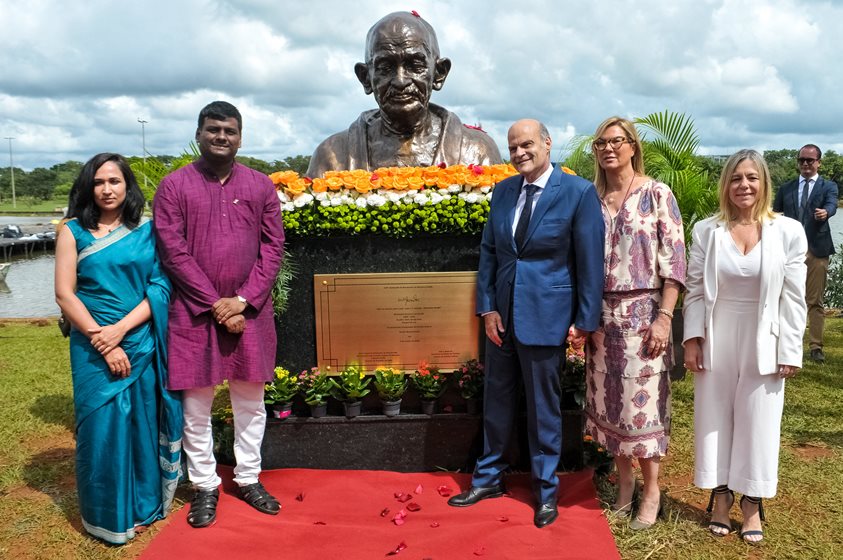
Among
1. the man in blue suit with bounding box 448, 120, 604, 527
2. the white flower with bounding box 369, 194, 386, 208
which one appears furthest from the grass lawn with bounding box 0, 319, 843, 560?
the white flower with bounding box 369, 194, 386, 208

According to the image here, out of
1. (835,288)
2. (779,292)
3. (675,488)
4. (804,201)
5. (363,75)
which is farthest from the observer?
(835,288)

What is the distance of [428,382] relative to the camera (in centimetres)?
410

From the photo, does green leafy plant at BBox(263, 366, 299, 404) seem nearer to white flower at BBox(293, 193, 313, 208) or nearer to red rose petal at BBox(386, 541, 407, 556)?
white flower at BBox(293, 193, 313, 208)

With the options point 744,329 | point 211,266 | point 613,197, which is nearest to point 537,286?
point 613,197

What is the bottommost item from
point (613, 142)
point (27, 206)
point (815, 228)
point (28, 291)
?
point (28, 291)

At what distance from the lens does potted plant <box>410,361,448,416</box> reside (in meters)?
4.11

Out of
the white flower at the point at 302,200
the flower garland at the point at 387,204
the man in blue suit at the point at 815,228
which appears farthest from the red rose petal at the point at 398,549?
the man in blue suit at the point at 815,228

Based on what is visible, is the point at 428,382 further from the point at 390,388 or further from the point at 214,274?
the point at 214,274

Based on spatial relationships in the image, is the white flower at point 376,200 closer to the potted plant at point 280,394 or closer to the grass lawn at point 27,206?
the potted plant at point 280,394

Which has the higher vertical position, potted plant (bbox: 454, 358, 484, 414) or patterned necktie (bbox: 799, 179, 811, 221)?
patterned necktie (bbox: 799, 179, 811, 221)

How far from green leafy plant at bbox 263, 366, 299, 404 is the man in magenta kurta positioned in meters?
0.47

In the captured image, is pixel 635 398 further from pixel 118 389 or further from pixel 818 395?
pixel 818 395

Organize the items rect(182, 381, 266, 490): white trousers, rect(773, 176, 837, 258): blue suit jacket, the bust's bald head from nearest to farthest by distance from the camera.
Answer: rect(182, 381, 266, 490): white trousers → the bust's bald head → rect(773, 176, 837, 258): blue suit jacket

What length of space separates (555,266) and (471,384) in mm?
1169
